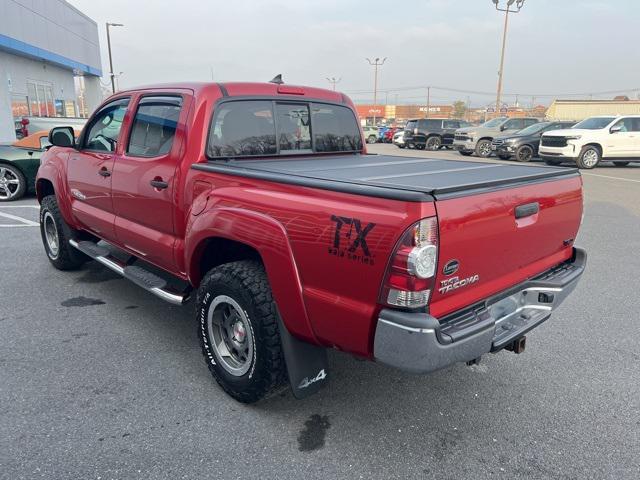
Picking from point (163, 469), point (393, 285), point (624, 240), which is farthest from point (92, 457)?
point (624, 240)

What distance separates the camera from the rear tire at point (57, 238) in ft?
16.9

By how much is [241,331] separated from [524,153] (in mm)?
18107

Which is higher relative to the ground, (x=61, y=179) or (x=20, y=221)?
(x=61, y=179)

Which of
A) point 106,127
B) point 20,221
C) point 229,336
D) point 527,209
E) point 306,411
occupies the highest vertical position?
point 106,127

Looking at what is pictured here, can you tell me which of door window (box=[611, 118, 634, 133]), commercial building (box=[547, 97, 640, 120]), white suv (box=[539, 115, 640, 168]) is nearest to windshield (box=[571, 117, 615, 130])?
white suv (box=[539, 115, 640, 168])

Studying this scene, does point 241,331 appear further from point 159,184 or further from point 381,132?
point 381,132

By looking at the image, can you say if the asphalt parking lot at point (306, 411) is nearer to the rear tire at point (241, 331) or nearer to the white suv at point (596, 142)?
the rear tire at point (241, 331)

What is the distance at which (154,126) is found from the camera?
12.1ft

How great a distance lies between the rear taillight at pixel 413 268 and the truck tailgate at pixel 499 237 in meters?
0.06

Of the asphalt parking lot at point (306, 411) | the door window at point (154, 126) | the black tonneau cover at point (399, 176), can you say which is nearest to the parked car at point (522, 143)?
the asphalt parking lot at point (306, 411)

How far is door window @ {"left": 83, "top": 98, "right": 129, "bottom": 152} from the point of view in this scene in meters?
4.23

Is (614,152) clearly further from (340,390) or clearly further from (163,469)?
(163,469)

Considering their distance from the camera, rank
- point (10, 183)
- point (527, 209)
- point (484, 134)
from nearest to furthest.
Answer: point (527, 209)
point (10, 183)
point (484, 134)

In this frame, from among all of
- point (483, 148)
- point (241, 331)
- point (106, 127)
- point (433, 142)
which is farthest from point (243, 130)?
point (433, 142)
